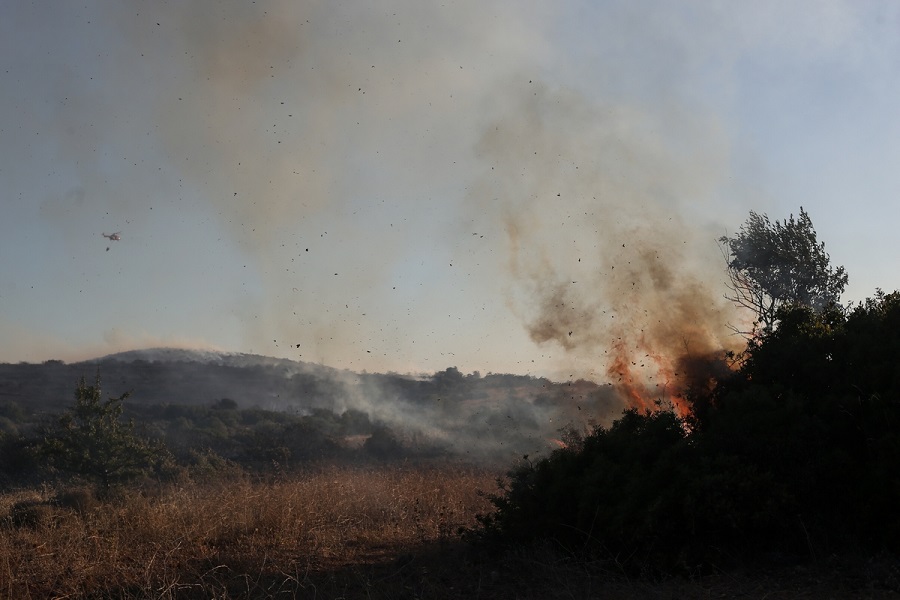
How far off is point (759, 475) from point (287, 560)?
734 centimetres

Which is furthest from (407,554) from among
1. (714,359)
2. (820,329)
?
(714,359)

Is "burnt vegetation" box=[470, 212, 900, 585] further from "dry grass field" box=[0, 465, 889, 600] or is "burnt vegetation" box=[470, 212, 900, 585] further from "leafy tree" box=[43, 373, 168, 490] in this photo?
"leafy tree" box=[43, 373, 168, 490]

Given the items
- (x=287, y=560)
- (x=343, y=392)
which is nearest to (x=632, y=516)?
(x=287, y=560)

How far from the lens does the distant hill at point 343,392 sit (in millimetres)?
46125

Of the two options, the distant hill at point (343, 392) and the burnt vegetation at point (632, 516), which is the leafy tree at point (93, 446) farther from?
the distant hill at point (343, 392)

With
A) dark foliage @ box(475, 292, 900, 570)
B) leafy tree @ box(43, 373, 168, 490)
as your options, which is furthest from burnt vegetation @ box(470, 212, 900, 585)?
leafy tree @ box(43, 373, 168, 490)

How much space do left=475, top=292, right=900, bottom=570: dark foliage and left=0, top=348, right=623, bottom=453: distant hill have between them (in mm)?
27061

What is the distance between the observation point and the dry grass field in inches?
336

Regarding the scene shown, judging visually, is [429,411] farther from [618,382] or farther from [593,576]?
[593,576]

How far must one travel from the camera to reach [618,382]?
22.5 metres

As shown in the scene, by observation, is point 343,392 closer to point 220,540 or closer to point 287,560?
point 220,540

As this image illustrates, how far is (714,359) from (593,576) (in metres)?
10.4

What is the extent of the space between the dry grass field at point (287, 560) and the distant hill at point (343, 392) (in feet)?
82.5

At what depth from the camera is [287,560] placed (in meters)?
10.6
